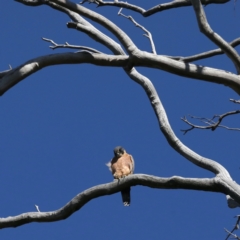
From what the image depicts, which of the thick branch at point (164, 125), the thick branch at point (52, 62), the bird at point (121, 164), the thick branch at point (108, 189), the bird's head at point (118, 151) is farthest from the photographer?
the bird's head at point (118, 151)

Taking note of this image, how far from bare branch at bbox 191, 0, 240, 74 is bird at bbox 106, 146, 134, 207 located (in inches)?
91.7

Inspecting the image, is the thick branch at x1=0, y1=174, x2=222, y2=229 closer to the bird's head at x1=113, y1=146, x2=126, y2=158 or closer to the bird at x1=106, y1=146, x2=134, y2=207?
the bird at x1=106, y1=146, x2=134, y2=207

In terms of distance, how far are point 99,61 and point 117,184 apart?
1.20 m

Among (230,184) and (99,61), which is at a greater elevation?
(99,61)

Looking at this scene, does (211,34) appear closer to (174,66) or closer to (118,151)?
(174,66)

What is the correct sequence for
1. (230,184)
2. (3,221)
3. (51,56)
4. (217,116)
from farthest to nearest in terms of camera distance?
(217,116), (51,56), (3,221), (230,184)

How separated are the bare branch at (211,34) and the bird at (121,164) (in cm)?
233

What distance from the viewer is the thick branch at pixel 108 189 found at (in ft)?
13.7

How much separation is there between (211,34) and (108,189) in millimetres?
1415

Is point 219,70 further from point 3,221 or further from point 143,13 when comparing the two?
point 3,221

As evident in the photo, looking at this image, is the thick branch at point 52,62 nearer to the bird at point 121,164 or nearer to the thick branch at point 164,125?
the thick branch at point 164,125

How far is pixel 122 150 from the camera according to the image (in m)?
7.52

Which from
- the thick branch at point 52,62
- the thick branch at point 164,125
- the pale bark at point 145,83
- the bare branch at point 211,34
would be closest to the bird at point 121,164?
the thick branch at point 164,125

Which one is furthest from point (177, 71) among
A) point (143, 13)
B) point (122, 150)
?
point (122, 150)
